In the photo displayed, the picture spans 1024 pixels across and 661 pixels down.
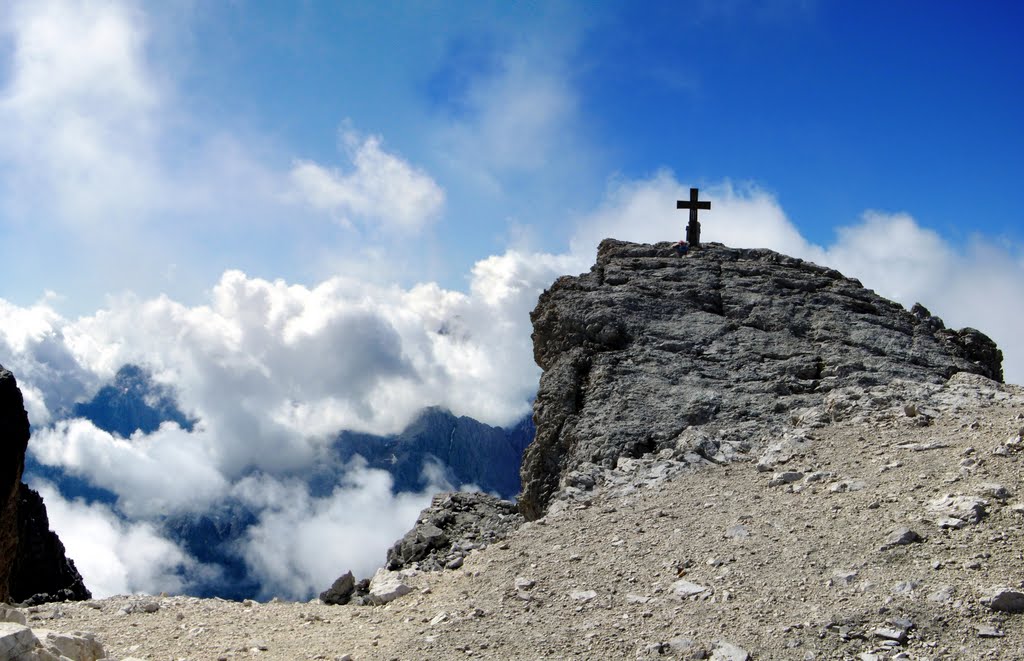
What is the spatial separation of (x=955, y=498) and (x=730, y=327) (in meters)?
7.67

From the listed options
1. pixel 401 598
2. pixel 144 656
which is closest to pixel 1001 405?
pixel 401 598

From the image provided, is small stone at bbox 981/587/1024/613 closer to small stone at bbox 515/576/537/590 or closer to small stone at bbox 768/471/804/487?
small stone at bbox 768/471/804/487

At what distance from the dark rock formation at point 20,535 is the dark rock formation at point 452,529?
27.8 feet

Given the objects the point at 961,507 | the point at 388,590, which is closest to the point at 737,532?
the point at 961,507

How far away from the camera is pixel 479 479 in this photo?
141m

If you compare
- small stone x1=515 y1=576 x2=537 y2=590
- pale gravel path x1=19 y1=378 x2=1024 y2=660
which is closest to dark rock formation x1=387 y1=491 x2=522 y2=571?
pale gravel path x1=19 y1=378 x2=1024 y2=660

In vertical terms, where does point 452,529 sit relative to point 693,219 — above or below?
below

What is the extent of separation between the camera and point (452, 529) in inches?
606

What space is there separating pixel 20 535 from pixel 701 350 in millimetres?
19079

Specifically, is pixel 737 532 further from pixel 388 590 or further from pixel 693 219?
pixel 693 219

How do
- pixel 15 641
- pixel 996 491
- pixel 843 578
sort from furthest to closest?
1. pixel 996 491
2. pixel 843 578
3. pixel 15 641

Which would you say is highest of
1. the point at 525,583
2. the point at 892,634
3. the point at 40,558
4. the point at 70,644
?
the point at 40,558

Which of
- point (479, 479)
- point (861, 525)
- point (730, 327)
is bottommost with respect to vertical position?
point (861, 525)

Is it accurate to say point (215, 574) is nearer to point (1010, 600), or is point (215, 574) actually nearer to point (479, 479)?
point (479, 479)
